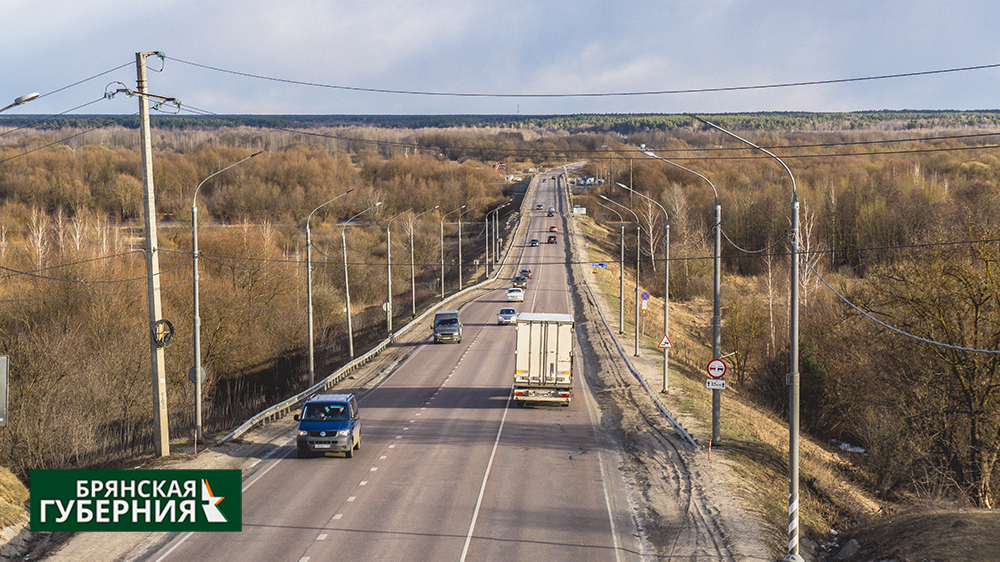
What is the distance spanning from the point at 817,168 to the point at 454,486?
115799mm

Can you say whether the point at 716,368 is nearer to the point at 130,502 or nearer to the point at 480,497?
the point at 480,497

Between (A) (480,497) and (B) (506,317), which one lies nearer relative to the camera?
(A) (480,497)

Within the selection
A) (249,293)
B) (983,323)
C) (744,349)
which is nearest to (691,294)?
(744,349)

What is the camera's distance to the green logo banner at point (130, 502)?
624 inches

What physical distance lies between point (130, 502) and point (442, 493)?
22.0ft

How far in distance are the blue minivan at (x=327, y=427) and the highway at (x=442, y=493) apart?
405 mm

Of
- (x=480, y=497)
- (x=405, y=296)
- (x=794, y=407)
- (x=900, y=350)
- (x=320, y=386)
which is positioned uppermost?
(x=794, y=407)

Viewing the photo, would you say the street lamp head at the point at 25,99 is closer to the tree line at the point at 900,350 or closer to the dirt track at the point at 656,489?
the dirt track at the point at 656,489

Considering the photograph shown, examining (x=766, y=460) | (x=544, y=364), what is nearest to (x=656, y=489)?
(x=766, y=460)

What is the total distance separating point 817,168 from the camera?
122 metres

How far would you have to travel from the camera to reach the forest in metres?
25.8

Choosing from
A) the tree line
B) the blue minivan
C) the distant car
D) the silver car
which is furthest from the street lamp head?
the silver car

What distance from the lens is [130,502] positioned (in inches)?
642

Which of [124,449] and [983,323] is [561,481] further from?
[124,449]
